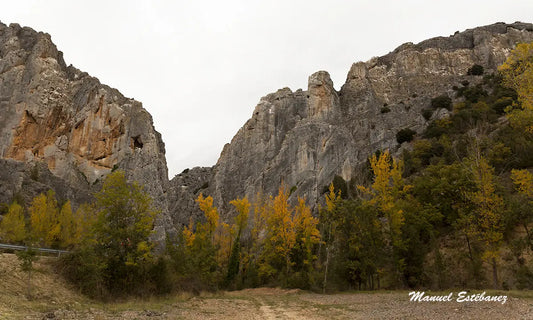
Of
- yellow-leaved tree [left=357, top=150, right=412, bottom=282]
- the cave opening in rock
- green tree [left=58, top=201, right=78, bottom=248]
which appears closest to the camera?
yellow-leaved tree [left=357, top=150, right=412, bottom=282]

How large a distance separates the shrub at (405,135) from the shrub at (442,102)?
29.3 feet

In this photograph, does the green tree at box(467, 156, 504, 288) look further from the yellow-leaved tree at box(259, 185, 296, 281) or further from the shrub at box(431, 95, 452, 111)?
the shrub at box(431, 95, 452, 111)

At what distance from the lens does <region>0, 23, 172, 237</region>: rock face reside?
6384 cm

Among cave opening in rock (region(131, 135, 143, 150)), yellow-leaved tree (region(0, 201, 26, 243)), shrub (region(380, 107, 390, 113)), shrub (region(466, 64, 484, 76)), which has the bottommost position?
yellow-leaved tree (region(0, 201, 26, 243))

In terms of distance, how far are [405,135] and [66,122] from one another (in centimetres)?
6436

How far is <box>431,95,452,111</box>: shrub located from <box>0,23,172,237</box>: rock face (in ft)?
166

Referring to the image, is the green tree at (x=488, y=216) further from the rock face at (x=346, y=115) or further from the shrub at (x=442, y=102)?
the shrub at (x=442, y=102)

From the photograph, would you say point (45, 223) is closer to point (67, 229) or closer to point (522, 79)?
point (67, 229)

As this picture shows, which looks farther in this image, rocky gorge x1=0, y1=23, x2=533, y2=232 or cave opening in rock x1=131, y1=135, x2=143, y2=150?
cave opening in rock x1=131, y1=135, x2=143, y2=150

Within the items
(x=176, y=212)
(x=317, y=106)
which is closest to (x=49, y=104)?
(x=176, y=212)

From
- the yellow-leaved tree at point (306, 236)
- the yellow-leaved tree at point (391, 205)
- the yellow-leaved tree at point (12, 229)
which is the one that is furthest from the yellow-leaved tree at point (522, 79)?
the yellow-leaved tree at point (12, 229)

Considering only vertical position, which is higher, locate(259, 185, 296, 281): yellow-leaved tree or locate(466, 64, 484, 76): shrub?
locate(466, 64, 484, 76): shrub

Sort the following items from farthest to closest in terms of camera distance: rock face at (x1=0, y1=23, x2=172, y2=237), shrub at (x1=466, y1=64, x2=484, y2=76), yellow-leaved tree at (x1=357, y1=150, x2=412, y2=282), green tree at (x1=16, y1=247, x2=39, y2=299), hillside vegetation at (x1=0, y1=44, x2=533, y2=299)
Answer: shrub at (x1=466, y1=64, x2=484, y2=76) < rock face at (x1=0, y1=23, x2=172, y2=237) < yellow-leaved tree at (x1=357, y1=150, x2=412, y2=282) < hillside vegetation at (x1=0, y1=44, x2=533, y2=299) < green tree at (x1=16, y1=247, x2=39, y2=299)

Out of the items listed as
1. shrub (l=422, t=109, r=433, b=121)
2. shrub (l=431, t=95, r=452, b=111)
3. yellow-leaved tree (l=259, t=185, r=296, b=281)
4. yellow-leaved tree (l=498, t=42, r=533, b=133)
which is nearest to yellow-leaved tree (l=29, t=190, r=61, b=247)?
yellow-leaved tree (l=259, t=185, r=296, b=281)
